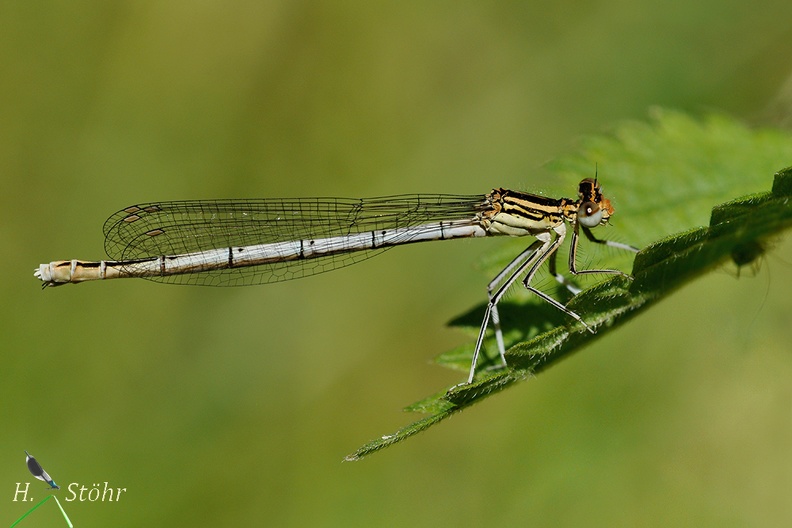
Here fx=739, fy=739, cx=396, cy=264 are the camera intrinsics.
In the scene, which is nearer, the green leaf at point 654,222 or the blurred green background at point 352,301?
the green leaf at point 654,222

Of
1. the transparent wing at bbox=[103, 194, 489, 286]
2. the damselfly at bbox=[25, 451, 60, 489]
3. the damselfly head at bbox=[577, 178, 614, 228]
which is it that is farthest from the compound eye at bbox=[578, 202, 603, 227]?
the damselfly at bbox=[25, 451, 60, 489]

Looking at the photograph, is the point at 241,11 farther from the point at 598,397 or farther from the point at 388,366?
the point at 598,397

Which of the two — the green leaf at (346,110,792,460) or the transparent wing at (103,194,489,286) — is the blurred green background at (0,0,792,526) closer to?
the green leaf at (346,110,792,460)

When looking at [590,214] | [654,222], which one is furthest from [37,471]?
[654,222]

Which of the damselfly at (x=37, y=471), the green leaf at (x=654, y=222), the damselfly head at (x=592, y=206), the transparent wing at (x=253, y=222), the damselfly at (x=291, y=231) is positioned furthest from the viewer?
the damselfly at (x=37, y=471)

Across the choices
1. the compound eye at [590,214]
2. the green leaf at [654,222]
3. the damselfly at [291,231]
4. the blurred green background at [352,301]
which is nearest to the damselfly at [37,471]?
the blurred green background at [352,301]

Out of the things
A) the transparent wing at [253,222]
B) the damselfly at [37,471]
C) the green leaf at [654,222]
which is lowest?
the damselfly at [37,471]

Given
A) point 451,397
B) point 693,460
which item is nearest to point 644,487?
point 693,460

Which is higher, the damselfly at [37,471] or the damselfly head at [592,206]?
the damselfly head at [592,206]

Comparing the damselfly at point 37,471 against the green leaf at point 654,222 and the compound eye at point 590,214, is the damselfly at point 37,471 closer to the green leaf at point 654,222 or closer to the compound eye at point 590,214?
the green leaf at point 654,222
